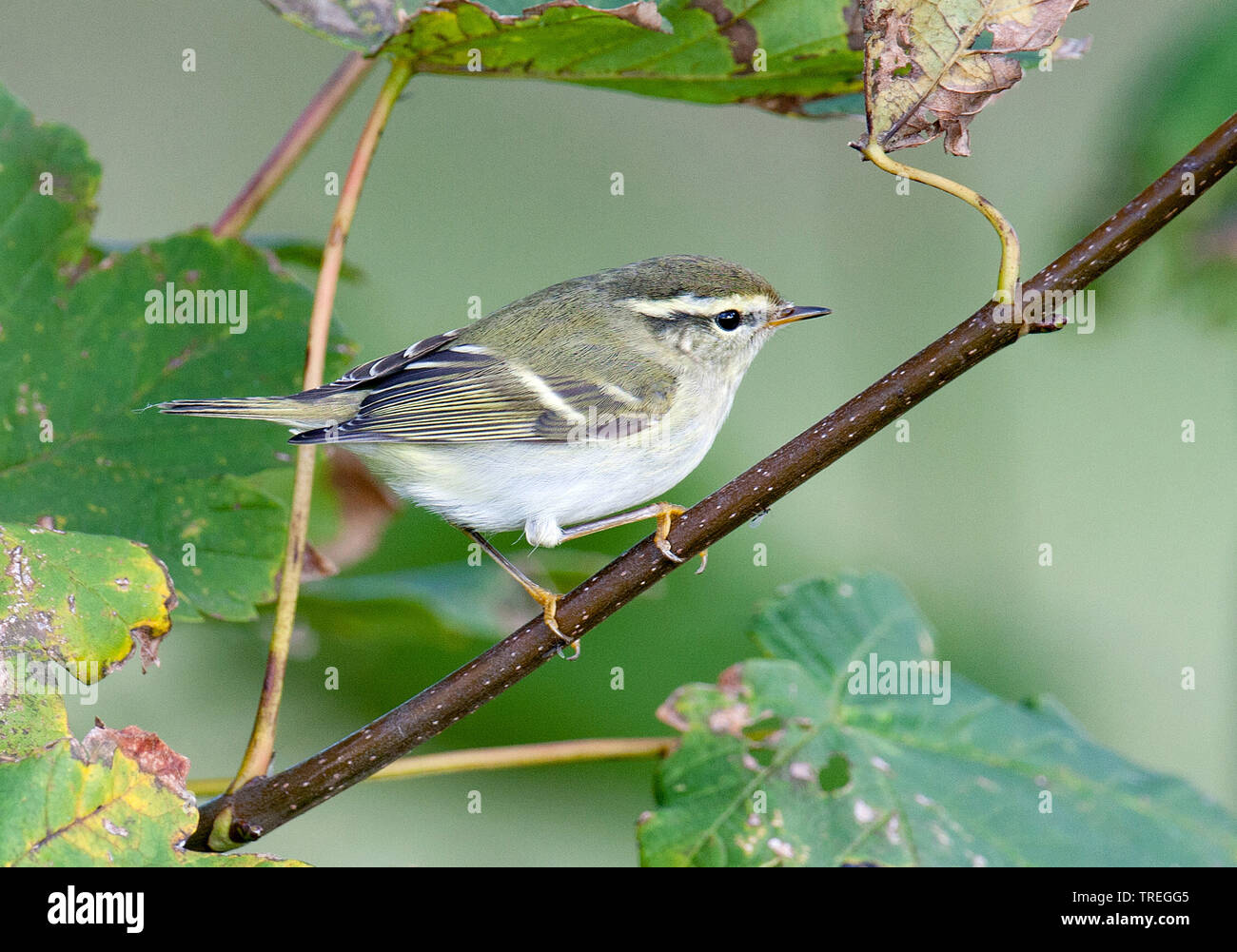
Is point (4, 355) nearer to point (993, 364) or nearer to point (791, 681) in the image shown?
point (791, 681)

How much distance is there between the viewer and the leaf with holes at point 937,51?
44.8 inches

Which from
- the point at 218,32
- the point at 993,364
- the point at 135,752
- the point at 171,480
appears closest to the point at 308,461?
the point at 171,480

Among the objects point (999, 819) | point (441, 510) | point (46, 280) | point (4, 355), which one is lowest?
point (999, 819)

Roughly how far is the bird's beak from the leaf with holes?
922mm

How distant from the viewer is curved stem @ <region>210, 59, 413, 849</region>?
54.4 inches

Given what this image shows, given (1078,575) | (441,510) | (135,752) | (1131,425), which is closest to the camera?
(135,752)

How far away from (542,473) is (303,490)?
23.7 inches

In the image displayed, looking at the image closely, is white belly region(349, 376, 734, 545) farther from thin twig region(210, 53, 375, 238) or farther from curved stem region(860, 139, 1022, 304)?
curved stem region(860, 139, 1022, 304)

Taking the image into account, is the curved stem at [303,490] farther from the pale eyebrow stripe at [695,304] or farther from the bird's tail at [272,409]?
the pale eyebrow stripe at [695,304]

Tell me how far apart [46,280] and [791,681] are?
47.9 inches

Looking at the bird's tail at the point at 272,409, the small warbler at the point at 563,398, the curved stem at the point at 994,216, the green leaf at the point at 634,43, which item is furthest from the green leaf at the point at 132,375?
the curved stem at the point at 994,216

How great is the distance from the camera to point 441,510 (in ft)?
6.84

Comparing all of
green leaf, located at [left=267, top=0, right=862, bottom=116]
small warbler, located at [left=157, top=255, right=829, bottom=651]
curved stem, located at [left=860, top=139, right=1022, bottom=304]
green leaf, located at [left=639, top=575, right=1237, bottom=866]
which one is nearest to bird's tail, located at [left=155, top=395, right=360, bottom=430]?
small warbler, located at [left=157, top=255, right=829, bottom=651]

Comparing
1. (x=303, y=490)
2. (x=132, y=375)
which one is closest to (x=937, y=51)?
(x=303, y=490)
